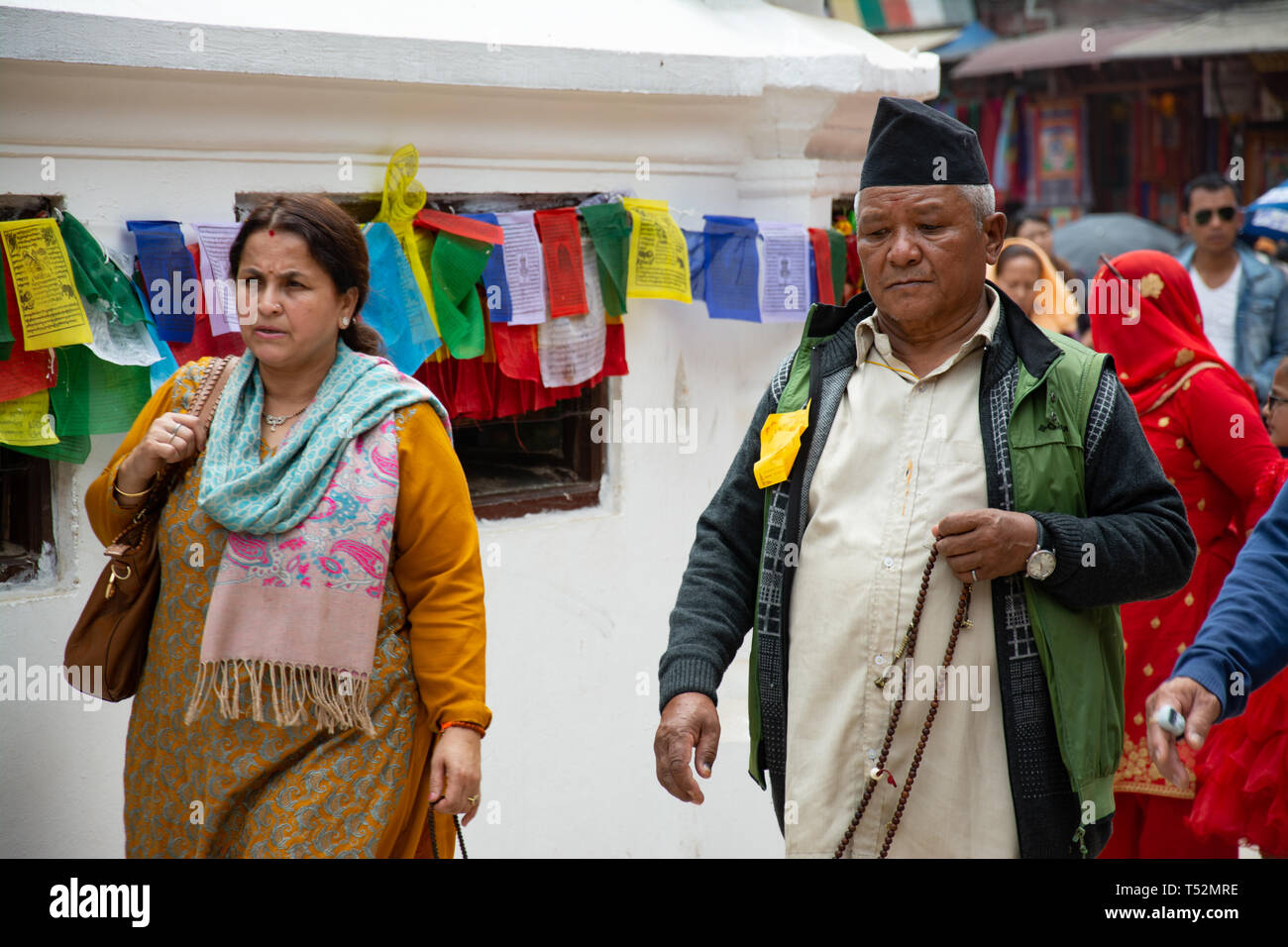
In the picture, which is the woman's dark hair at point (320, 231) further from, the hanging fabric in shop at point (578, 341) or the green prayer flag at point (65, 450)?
the hanging fabric in shop at point (578, 341)

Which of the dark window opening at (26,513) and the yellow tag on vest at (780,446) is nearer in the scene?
the yellow tag on vest at (780,446)

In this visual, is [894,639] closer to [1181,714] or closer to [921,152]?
[1181,714]

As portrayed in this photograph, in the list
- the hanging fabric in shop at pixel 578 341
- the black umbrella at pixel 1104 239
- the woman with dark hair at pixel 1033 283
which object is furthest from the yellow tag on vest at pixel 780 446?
the black umbrella at pixel 1104 239

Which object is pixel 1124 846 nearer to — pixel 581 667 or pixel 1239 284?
pixel 581 667

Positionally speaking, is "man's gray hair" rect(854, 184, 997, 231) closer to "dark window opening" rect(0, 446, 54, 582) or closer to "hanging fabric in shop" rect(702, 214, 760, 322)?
"hanging fabric in shop" rect(702, 214, 760, 322)

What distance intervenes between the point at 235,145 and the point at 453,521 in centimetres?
139

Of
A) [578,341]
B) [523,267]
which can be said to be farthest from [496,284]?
[578,341]

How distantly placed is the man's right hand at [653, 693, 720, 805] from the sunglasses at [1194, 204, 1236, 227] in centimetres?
542

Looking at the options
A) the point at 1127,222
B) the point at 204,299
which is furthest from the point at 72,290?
the point at 1127,222

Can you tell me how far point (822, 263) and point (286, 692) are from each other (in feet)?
8.64

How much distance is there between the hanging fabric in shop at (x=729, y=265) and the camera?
429 cm

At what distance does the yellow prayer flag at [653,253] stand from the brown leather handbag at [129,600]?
1.71 m
